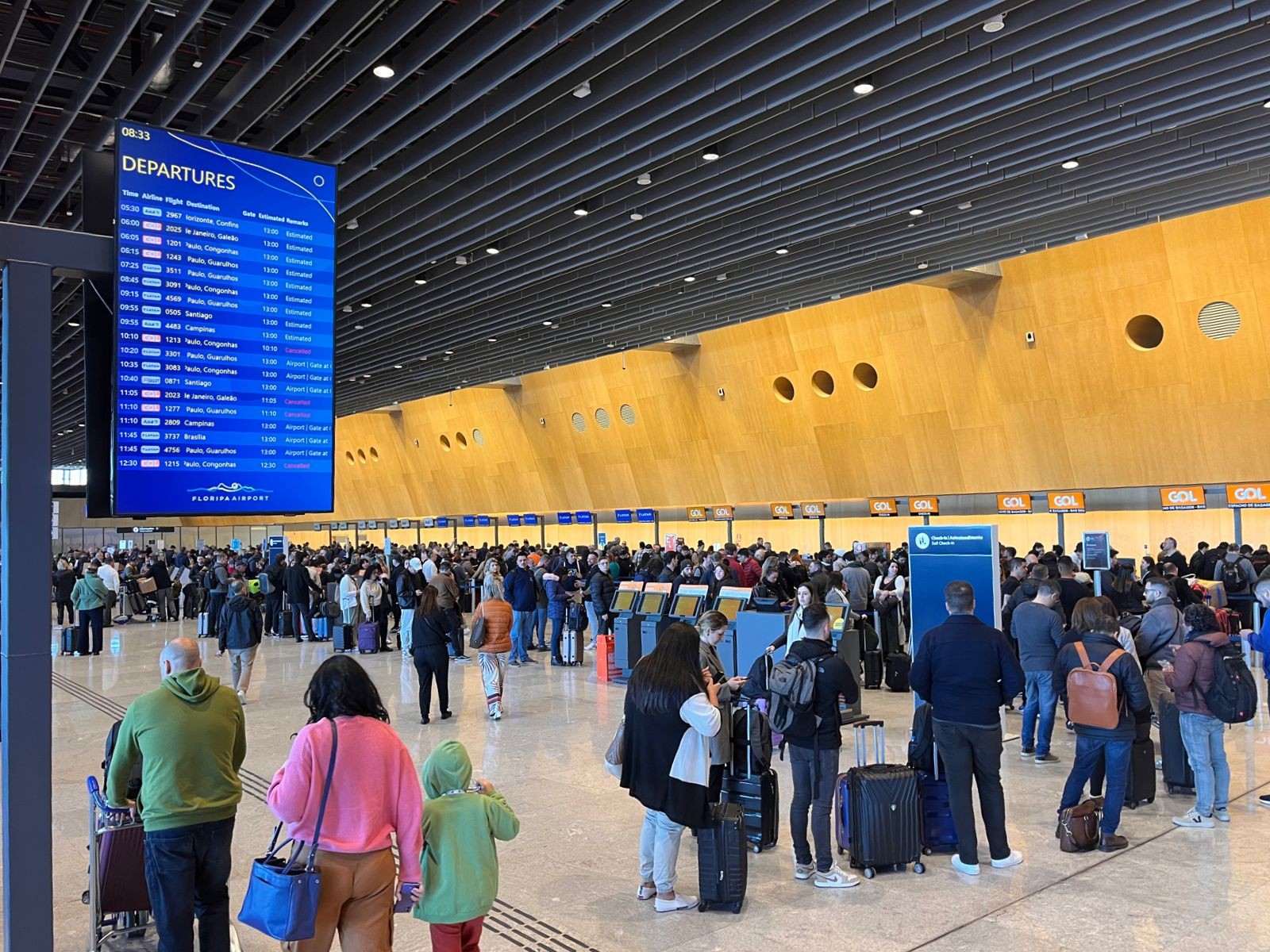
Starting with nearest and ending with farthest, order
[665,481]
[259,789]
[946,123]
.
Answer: [259,789], [946,123], [665,481]

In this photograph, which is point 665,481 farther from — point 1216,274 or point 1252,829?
point 1252,829

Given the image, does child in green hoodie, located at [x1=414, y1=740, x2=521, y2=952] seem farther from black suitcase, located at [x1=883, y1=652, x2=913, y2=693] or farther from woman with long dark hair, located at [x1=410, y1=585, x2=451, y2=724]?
black suitcase, located at [x1=883, y1=652, x2=913, y2=693]

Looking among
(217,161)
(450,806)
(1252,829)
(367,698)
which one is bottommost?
(1252,829)

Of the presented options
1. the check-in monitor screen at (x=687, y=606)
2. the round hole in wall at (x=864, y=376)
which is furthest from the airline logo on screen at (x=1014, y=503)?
the check-in monitor screen at (x=687, y=606)

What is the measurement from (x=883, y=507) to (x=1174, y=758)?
15.4 metres

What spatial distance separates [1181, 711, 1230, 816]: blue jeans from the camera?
597 cm

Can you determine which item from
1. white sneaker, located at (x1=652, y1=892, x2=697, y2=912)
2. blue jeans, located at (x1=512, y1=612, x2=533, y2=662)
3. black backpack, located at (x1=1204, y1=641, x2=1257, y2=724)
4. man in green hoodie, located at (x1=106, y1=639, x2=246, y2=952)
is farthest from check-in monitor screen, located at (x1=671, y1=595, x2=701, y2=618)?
man in green hoodie, located at (x1=106, y1=639, x2=246, y2=952)

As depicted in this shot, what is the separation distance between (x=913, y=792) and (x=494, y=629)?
5.27 metres

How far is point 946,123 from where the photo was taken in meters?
9.33

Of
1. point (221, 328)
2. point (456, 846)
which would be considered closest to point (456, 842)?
point (456, 846)

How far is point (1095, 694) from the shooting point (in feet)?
17.9

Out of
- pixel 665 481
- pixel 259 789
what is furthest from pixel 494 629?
pixel 665 481

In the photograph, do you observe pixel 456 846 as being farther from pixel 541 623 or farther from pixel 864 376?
pixel 864 376

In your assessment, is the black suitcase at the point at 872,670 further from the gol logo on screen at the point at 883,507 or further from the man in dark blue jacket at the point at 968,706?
the gol logo on screen at the point at 883,507
